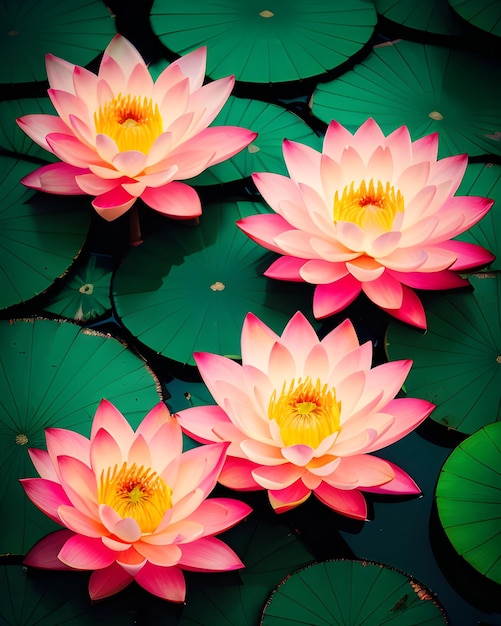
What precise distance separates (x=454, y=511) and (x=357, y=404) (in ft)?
0.98

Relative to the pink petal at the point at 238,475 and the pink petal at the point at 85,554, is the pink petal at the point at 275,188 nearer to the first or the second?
the pink petal at the point at 238,475

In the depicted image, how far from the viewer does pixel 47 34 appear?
2.73 meters

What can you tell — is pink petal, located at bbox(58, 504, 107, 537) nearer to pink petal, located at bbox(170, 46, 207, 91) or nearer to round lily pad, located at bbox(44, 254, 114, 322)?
round lily pad, located at bbox(44, 254, 114, 322)

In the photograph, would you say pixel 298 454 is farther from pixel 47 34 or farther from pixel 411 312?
pixel 47 34

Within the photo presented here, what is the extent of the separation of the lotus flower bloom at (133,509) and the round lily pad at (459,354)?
56 cm

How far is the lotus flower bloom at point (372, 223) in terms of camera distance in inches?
77.5

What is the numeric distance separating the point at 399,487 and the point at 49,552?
72 cm

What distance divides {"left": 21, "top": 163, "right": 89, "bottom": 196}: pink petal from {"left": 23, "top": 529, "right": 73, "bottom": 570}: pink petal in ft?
3.17

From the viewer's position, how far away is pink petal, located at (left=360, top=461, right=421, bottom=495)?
5.44 ft

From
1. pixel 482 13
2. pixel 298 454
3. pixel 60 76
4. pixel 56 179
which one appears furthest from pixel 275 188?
pixel 482 13

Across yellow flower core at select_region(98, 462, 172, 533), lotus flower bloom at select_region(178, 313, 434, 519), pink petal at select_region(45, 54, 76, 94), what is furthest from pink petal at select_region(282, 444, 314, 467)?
pink petal at select_region(45, 54, 76, 94)

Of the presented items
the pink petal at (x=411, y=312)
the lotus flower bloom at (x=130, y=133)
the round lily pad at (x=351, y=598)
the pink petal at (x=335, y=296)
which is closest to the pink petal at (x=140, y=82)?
the lotus flower bloom at (x=130, y=133)

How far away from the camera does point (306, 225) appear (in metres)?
2.03

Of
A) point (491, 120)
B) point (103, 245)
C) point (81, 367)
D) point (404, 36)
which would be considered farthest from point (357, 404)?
point (404, 36)
